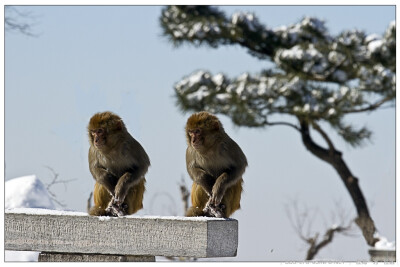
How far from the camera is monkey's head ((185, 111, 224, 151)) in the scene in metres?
3.88

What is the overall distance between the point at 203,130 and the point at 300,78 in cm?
705

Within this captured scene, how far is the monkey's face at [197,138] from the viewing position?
3878 millimetres

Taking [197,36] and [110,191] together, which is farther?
[197,36]

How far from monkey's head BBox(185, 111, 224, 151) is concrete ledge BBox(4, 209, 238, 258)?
0.40m

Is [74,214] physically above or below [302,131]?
below

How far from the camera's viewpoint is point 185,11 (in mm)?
11281

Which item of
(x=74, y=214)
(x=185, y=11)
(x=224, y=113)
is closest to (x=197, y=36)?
(x=185, y=11)

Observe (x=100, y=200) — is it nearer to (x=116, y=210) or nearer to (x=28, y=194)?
(x=116, y=210)

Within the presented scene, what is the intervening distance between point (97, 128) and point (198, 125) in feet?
1.77

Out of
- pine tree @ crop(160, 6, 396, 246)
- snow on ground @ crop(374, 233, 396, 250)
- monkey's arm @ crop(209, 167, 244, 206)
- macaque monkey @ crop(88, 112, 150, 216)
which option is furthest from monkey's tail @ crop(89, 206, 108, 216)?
pine tree @ crop(160, 6, 396, 246)

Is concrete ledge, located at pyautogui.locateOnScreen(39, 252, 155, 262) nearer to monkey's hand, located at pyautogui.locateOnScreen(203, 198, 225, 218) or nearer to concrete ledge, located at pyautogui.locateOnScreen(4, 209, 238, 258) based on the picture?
concrete ledge, located at pyautogui.locateOnScreen(4, 209, 238, 258)

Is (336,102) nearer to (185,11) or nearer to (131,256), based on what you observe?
(185,11)

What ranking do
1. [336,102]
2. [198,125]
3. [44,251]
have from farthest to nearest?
[336,102] → [44,251] → [198,125]

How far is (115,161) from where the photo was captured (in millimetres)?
3912
